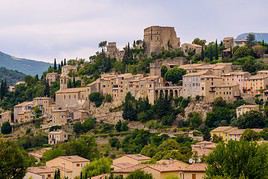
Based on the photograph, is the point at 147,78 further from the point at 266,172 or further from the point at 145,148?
the point at 266,172

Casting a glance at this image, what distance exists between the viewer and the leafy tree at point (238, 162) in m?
36.9

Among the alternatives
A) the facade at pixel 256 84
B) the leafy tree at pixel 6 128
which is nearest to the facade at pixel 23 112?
the leafy tree at pixel 6 128

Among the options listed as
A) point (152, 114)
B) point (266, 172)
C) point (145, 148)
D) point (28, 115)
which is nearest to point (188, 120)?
point (152, 114)

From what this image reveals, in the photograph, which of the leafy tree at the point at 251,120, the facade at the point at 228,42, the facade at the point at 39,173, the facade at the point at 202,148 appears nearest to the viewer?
the facade at the point at 39,173

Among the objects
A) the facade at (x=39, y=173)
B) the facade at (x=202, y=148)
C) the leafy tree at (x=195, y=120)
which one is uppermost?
the leafy tree at (x=195, y=120)

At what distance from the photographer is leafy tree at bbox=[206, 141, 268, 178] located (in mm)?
36906

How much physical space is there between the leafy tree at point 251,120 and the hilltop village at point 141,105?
0.26 ft

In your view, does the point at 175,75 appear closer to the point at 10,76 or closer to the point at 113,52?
the point at 113,52

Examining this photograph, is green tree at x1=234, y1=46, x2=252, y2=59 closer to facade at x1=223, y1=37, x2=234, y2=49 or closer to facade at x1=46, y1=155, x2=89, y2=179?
facade at x1=223, y1=37, x2=234, y2=49

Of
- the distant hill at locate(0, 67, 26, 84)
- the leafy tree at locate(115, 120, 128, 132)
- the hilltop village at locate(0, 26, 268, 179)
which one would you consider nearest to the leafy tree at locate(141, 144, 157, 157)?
the hilltop village at locate(0, 26, 268, 179)

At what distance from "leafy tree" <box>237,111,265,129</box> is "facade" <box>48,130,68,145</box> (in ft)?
59.5

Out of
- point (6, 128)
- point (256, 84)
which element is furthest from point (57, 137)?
point (256, 84)

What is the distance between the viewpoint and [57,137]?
76625 mm

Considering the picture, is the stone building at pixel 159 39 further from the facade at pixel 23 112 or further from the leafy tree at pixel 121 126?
the leafy tree at pixel 121 126
